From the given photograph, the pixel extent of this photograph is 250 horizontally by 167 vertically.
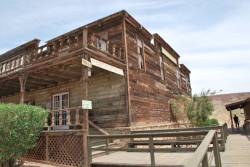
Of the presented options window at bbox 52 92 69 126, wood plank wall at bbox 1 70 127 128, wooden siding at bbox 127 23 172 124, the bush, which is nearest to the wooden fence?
the bush

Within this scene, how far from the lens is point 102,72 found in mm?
13547

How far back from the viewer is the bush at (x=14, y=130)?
824 cm

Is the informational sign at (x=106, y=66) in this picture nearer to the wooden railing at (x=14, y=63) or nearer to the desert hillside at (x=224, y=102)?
the wooden railing at (x=14, y=63)

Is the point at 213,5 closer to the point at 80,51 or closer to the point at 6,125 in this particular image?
the point at 80,51

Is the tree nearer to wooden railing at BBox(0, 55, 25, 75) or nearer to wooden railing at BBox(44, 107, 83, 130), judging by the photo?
wooden railing at BBox(44, 107, 83, 130)

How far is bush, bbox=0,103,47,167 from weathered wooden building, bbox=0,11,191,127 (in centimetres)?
201

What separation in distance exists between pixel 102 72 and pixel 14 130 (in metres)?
6.33

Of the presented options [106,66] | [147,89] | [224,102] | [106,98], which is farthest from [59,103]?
[224,102]

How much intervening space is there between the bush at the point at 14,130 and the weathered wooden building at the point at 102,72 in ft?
6.58

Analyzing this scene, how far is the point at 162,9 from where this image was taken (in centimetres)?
1058

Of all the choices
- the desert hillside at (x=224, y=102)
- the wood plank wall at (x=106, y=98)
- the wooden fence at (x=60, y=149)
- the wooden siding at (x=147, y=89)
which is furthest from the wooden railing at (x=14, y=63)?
the desert hillside at (x=224, y=102)

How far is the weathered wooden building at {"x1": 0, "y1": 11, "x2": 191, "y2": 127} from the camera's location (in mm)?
11312

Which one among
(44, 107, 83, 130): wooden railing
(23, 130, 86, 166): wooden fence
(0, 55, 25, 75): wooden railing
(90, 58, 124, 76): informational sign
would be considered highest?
(0, 55, 25, 75): wooden railing

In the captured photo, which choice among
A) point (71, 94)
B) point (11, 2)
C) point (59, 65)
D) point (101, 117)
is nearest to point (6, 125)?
point (59, 65)
